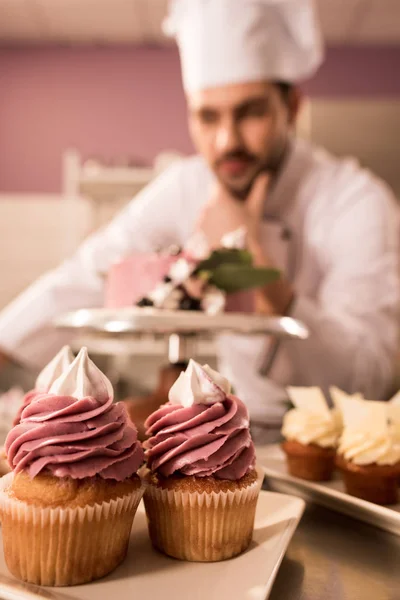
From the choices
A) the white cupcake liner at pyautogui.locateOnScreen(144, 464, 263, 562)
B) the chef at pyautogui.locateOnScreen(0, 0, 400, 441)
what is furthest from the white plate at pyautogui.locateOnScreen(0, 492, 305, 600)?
the chef at pyautogui.locateOnScreen(0, 0, 400, 441)

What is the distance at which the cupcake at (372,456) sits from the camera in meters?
0.86

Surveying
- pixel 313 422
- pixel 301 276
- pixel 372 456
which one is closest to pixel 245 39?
pixel 301 276

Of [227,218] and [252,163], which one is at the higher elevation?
[252,163]

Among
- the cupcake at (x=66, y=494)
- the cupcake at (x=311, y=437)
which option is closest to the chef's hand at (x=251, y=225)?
the cupcake at (x=311, y=437)

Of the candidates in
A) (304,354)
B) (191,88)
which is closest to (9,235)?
(191,88)

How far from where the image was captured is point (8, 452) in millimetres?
632

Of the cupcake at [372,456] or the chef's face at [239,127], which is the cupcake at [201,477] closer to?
the cupcake at [372,456]

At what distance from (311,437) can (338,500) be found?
169mm

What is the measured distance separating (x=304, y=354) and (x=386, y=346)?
0.28m

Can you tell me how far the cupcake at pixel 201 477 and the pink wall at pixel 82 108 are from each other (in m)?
3.87

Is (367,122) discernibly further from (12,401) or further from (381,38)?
(12,401)

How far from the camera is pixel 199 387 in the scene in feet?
2.32

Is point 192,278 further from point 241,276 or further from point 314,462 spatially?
point 314,462

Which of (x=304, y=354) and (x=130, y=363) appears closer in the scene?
(x=304, y=354)
